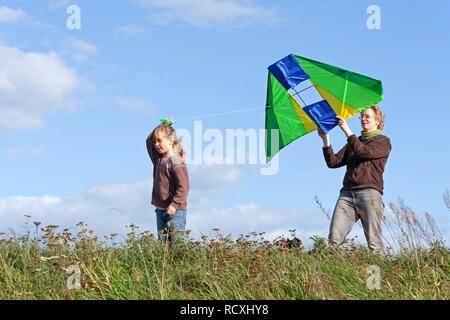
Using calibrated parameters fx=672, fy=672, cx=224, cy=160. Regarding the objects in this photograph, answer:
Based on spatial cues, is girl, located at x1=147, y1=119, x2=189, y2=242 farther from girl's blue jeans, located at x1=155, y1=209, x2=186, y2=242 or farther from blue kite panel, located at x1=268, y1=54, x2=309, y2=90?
blue kite panel, located at x1=268, y1=54, x2=309, y2=90

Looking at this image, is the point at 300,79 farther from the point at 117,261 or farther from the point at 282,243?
the point at 117,261

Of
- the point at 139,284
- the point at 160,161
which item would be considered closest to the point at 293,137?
the point at 160,161

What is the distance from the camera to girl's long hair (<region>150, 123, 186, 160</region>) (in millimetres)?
8328

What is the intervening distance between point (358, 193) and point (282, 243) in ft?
4.74

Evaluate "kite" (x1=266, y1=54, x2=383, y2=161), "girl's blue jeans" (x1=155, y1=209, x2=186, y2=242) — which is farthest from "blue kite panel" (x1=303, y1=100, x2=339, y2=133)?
"girl's blue jeans" (x1=155, y1=209, x2=186, y2=242)

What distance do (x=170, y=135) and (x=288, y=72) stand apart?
6.06ft

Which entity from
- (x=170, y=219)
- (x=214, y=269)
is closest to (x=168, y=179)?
(x=170, y=219)

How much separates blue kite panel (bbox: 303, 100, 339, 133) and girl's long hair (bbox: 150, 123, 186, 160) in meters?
1.76

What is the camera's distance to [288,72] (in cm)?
897

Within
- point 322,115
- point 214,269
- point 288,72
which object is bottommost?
point 214,269

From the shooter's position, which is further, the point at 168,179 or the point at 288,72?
the point at 288,72

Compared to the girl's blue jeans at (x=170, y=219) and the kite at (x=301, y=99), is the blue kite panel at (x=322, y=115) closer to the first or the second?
the kite at (x=301, y=99)

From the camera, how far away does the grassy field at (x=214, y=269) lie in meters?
5.81

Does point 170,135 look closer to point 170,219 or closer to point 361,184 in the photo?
point 170,219
